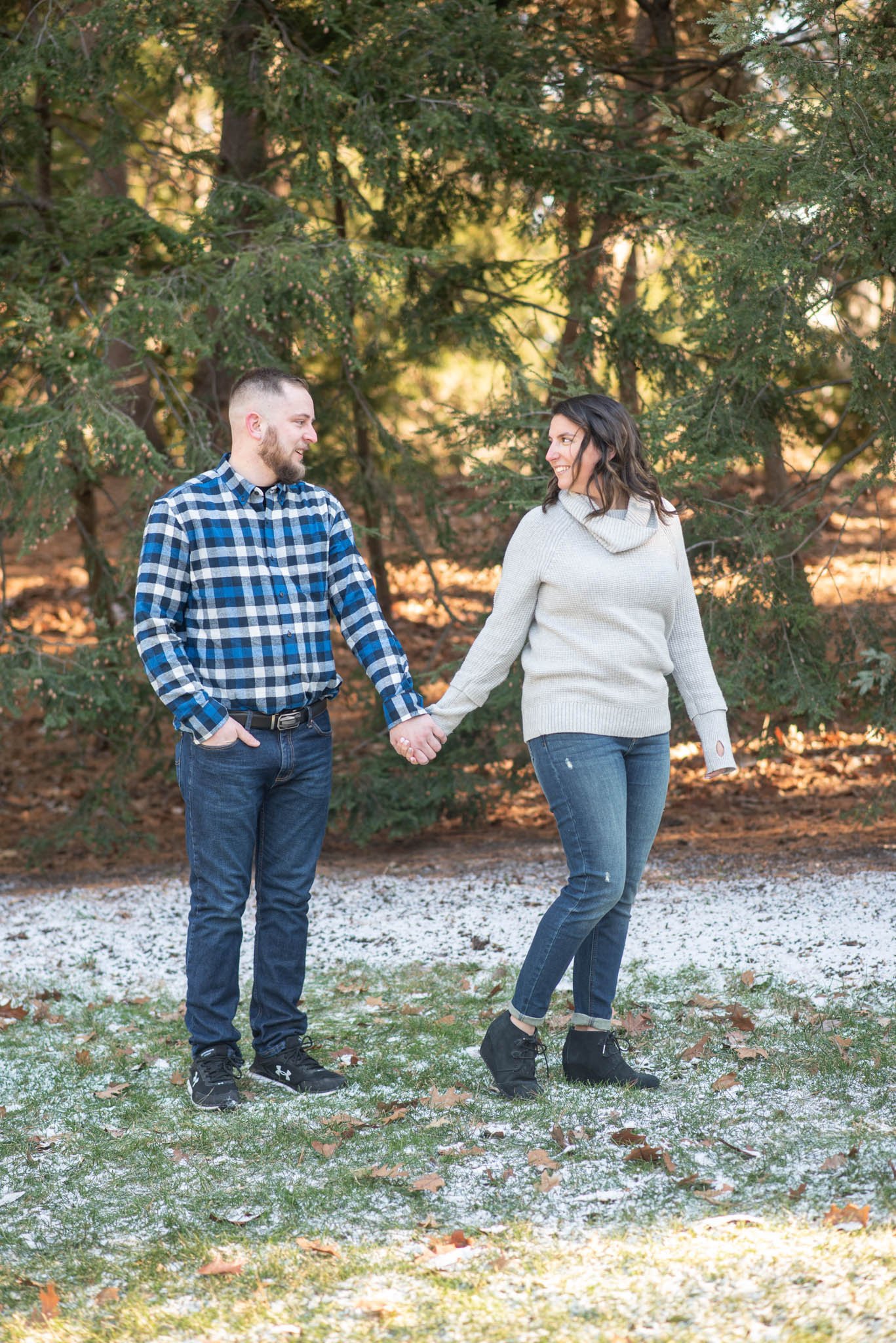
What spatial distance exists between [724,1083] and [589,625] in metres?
1.45

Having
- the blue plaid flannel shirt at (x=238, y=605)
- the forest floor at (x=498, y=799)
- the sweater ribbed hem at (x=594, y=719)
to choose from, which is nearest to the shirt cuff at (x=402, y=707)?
the blue plaid flannel shirt at (x=238, y=605)

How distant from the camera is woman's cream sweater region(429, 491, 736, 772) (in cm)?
358

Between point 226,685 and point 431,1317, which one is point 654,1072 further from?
point 226,685

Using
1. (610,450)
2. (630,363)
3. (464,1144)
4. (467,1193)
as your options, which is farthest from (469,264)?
(467,1193)

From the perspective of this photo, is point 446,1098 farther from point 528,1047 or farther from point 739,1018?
point 739,1018

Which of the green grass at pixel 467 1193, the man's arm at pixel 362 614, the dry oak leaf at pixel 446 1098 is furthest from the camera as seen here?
the man's arm at pixel 362 614

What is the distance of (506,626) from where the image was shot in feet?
12.1

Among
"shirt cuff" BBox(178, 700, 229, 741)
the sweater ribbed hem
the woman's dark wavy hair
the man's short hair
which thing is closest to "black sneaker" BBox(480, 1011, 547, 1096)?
the sweater ribbed hem

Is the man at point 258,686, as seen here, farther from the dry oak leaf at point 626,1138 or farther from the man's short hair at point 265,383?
the dry oak leaf at point 626,1138

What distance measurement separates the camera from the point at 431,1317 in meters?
2.66

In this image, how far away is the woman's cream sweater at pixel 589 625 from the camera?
11.7 feet

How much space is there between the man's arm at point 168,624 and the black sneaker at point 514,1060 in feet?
4.17

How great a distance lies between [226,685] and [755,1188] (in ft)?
6.41

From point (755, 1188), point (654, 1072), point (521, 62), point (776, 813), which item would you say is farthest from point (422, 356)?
point (755, 1188)
